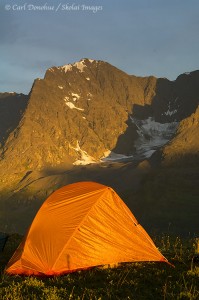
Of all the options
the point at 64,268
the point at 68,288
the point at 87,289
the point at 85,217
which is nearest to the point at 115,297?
the point at 87,289

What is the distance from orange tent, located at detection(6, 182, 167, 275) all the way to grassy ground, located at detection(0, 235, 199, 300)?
50 centimetres

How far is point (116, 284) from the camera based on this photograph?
10664 millimetres

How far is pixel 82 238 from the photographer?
43.9 ft

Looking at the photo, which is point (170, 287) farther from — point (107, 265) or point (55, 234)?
point (55, 234)

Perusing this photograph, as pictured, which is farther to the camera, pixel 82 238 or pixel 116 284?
pixel 82 238

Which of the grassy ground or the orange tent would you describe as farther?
the orange tent

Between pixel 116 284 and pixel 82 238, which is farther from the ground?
pixel 82 238

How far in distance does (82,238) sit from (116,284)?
3012 millimetres

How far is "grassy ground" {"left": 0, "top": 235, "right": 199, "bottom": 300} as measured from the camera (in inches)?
376

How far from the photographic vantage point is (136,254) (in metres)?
13.4

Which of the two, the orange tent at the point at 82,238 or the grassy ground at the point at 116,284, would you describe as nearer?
the grassy ground at the point at 116,284

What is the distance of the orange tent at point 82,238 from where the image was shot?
12.8 m

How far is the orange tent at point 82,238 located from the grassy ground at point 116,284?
501mm

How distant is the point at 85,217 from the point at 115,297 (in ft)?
14.7
